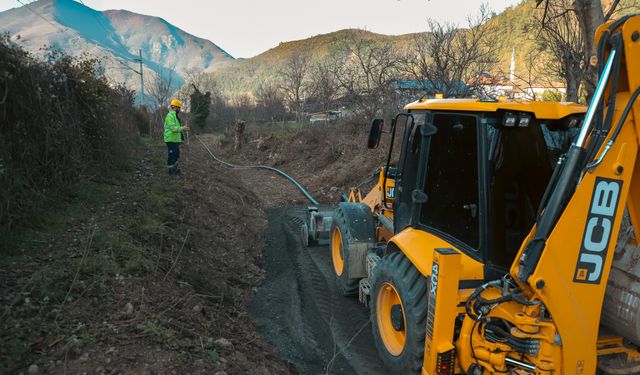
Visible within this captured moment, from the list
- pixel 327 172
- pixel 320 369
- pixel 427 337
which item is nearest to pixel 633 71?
pixel 427 337

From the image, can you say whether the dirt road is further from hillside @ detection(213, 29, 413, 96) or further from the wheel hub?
hillside @ detection(213, 29, 413, 96)

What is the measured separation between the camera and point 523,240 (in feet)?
9.70

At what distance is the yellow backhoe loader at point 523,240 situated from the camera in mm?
2508

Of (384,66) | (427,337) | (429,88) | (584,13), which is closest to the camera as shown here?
(427,337)

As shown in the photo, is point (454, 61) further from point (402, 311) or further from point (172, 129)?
point (402, 311)

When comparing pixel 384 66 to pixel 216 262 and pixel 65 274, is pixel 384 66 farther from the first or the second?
pixel 65 274

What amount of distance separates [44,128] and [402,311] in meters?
5.28

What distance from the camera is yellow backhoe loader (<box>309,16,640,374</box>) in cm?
251

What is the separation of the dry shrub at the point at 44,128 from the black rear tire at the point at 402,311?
12.6ft

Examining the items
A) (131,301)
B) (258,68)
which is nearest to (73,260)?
(131,301)

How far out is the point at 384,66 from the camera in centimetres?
1700

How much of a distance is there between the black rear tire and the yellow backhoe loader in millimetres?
11

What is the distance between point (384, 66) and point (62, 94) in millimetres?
12230

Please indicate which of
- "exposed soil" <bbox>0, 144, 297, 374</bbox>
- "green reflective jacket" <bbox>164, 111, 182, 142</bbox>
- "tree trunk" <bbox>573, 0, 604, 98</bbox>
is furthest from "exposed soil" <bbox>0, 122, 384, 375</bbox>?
"tree trunk" <bbox>573, 0, 604, 98</bbox>
